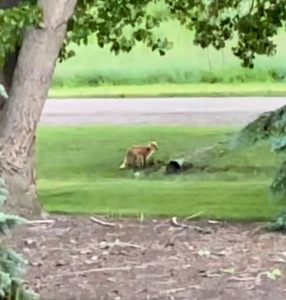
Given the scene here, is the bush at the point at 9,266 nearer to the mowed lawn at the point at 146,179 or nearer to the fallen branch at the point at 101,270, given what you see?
the fallen branch at the point at 101,270

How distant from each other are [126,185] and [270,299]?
19.6 ft

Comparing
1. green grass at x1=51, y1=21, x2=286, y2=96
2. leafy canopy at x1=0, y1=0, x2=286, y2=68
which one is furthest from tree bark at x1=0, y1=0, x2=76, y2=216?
green grass at x1=51, y1=21, x2=286, y2=96

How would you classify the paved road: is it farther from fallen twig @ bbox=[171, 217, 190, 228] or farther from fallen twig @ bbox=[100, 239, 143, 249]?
fallen twig @ bbox=[100, 239, 143, 249]

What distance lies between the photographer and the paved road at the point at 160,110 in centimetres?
1981

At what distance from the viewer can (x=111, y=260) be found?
7375 mm

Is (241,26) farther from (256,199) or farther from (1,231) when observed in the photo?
(1,231)

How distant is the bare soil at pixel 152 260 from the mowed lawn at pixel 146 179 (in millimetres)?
1050

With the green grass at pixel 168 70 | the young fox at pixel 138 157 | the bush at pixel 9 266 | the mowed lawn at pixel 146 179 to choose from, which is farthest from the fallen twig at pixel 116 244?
the green grass at pixel 168 70

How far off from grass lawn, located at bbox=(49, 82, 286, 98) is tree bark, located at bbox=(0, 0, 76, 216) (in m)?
14.7

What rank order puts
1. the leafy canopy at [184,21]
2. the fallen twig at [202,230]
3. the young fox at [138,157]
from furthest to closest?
the young fox at [138,157], the leafy canopy at [184,21], the fallen twig at [202,230]

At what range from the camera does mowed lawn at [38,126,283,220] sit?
9984 mm

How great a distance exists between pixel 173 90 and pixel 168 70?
2165mm

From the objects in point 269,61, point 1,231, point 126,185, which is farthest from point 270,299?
point 269,61

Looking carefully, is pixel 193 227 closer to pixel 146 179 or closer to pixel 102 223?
pixel 102 223
